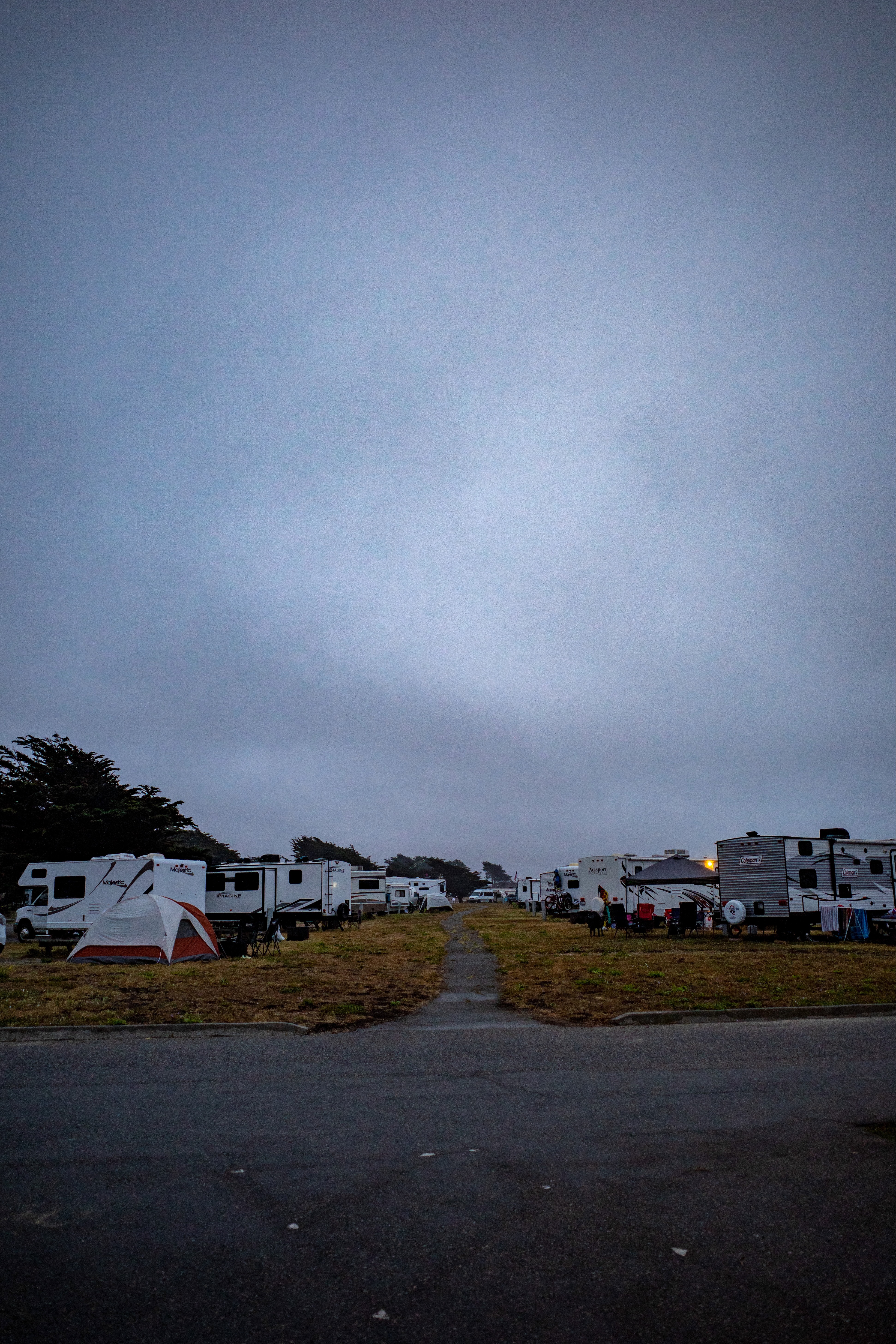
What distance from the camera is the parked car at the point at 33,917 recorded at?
Result: 25.4m

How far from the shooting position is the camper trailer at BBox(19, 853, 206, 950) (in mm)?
24797

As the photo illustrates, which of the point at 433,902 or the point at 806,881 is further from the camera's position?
the point at 433,902

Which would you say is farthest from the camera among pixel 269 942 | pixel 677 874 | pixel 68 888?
pixel 677 874

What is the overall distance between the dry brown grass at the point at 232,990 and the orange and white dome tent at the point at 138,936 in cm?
52

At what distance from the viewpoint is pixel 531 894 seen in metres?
67.2

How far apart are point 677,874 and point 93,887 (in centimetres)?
2000

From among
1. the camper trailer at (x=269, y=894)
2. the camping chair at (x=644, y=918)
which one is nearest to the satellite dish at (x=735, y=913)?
the camping chair at (x=644, y=918)

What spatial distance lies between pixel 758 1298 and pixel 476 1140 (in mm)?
2703

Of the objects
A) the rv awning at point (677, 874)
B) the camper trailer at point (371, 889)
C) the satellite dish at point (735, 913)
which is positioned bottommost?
the camper trailer at point (371, 889)

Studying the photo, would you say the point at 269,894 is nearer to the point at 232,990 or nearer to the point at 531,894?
the point at 232,990

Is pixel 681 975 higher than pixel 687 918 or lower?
higher

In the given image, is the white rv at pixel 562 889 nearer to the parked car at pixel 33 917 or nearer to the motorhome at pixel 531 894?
the motorhome at pixel 531 894

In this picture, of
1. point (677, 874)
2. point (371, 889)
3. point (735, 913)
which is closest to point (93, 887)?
point (677, 874)

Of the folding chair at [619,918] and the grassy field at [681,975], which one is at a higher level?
the grassy field at [681,975]
